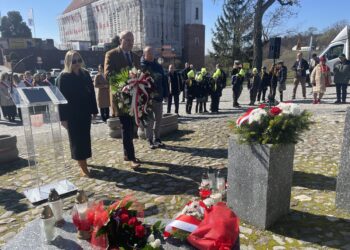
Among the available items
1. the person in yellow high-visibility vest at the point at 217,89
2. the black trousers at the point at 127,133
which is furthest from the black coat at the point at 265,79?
the black trousers at the point at 127,133

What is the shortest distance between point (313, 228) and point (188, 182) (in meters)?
1.96

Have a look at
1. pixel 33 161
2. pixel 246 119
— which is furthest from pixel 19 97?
pixel 246 119

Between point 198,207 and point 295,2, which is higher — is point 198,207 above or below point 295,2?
below

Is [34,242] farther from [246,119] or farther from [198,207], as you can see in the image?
[246,119]

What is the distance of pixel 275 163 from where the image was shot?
3.30m

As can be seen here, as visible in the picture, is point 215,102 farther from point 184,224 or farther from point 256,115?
point 184,224

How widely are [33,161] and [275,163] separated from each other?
10.8ft

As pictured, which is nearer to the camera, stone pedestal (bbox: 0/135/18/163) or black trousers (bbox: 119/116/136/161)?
black trousers (bbox: 119/116/136/161)

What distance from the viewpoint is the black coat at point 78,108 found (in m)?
4.86

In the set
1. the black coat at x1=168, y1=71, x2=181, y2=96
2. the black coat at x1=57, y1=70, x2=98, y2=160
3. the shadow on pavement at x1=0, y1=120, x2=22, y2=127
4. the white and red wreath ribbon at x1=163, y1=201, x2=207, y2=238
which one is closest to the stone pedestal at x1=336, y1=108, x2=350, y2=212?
the white and red wreath ribbon at x1=163, y1=201, x2=207, y2=238

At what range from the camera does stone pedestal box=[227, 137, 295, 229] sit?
328cm

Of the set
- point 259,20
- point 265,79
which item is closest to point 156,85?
point 265,79

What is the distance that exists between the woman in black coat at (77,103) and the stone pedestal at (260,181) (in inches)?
103

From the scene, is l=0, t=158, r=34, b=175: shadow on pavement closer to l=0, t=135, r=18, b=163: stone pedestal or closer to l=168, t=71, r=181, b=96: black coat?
l=0, t=135, r=18, b=163: stone pedestal
